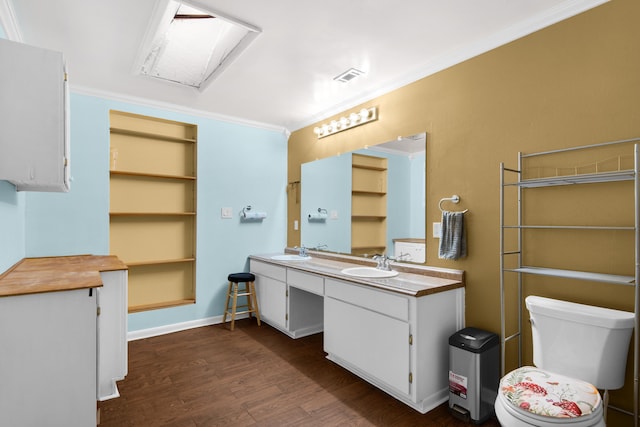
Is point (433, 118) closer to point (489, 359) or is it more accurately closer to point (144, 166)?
point (489, 359)

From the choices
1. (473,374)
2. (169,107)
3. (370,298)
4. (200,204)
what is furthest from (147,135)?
(473,374)

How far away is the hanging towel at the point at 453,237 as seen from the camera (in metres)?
2.32

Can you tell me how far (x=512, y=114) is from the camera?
213cm

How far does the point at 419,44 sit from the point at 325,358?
2533 mm

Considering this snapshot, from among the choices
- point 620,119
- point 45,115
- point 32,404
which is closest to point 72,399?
point 32,404

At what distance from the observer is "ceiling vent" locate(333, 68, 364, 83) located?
2.71 m

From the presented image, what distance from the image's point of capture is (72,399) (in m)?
1.60

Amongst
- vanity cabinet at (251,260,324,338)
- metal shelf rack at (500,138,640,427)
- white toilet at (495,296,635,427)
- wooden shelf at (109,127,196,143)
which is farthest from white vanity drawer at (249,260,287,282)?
white toilet at (495,296,635,427)

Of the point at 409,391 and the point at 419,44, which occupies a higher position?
the point at 419,44

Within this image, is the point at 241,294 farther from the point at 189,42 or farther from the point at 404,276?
the point at 189,42

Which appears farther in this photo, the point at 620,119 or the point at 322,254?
the point at 322,254

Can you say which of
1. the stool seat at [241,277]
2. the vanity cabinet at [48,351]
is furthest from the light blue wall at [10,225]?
the stool seat at [241,277]

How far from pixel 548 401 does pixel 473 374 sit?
656 millimetres

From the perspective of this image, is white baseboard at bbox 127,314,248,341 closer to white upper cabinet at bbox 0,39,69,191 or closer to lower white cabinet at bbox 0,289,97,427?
lower white cabinet at bbox 0,289,97,427
